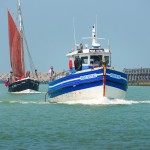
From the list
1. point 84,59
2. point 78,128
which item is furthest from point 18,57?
point 78,128

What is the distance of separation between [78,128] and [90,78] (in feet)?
39.5

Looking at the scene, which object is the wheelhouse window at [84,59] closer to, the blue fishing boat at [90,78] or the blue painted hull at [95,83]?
the blue fishing boat at [90,78]

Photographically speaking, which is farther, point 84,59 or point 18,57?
point 18,57

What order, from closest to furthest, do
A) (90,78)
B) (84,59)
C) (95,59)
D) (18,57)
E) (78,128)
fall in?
1. (78,128)
2. (90,78)
3. (95,59)
4. (84,59)
5. (18,57)

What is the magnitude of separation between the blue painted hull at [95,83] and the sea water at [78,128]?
1009mm

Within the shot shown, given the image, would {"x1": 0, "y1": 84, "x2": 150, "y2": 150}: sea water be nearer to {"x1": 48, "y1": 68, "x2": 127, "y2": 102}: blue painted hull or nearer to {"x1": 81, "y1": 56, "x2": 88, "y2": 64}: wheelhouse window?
{"x1": 48, "y1": 68, "x2": 127, "y2": 102}: blue painted hull

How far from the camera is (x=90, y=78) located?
129 ft

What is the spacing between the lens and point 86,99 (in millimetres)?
40656

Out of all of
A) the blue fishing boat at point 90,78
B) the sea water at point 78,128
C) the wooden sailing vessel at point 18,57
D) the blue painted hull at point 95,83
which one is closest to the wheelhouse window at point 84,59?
the blue fishing boat at point 90,78

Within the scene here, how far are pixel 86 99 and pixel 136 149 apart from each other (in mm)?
19023

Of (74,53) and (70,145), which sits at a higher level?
(74,53)

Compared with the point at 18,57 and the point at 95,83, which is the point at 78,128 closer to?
the point at 95,83

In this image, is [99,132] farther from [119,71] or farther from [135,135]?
[119,71]

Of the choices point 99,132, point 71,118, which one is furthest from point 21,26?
point 99,132
